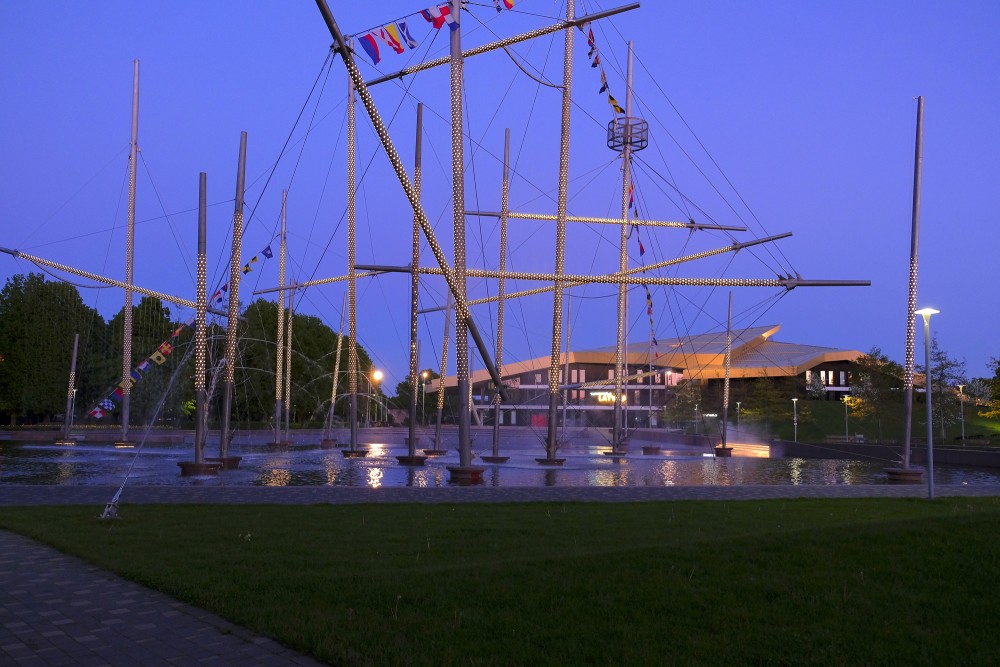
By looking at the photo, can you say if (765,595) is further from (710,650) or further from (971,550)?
(971,550)

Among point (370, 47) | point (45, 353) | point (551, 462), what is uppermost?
point (370, 47)

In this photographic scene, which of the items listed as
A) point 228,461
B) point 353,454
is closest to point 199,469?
point 228,461

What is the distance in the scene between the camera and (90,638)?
24.1 ft

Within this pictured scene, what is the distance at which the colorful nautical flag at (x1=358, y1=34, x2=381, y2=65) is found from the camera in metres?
19.0

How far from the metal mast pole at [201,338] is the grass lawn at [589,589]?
428 inches

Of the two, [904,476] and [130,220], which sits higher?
[130,220]

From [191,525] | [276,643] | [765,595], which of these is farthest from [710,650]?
[191,525]

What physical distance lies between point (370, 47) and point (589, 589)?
14079 millimetres

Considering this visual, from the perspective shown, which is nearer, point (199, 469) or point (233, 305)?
point (199, 469)

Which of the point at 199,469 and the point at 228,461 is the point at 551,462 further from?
the point at 199,469

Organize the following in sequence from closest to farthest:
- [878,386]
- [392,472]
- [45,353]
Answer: [392,472] < [878,386] < [45,353]

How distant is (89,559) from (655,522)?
788cm

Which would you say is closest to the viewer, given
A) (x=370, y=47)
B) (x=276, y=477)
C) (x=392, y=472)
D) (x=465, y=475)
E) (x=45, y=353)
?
(x=370, y=47)

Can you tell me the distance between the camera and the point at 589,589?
27.0 ft
